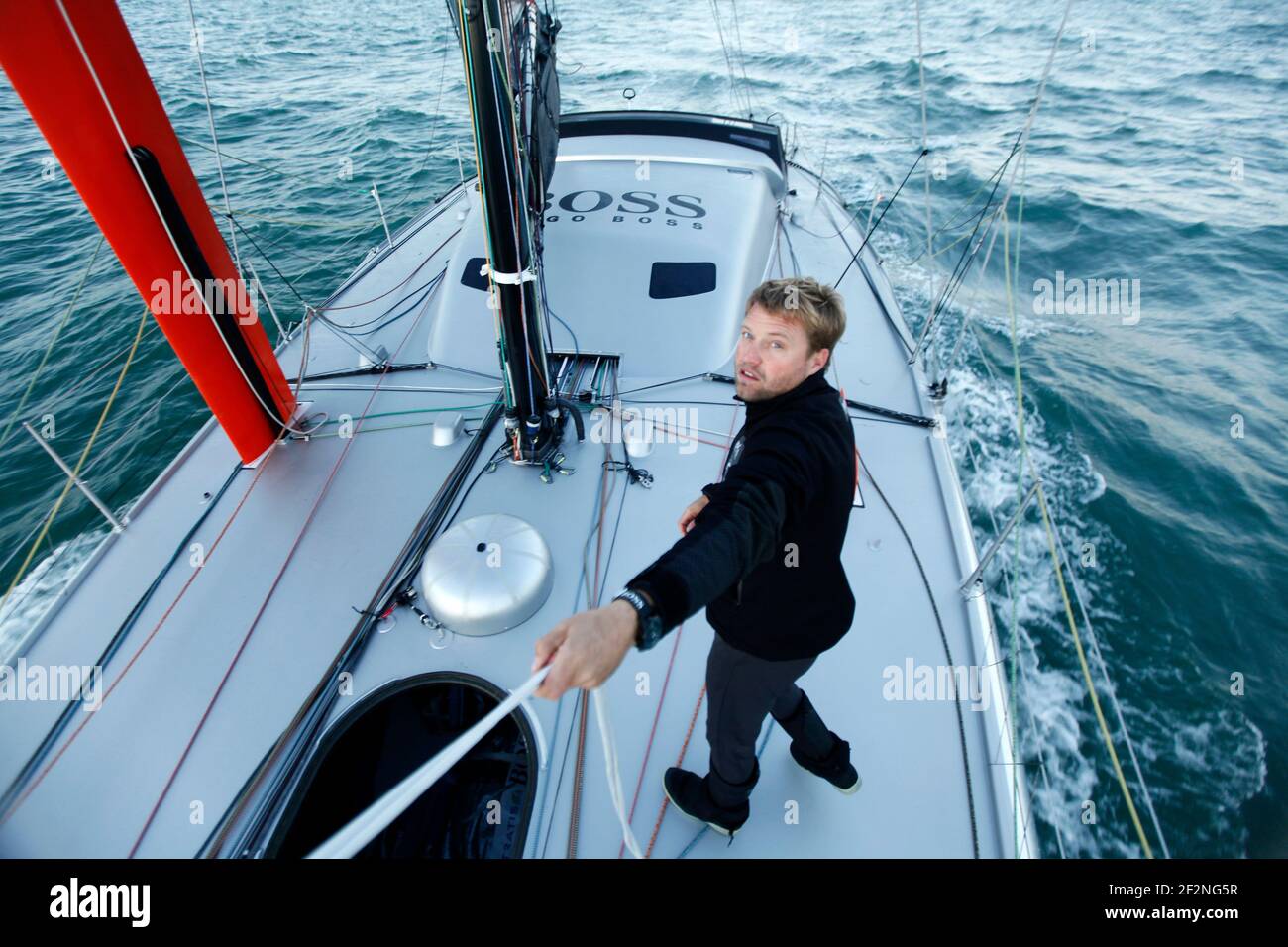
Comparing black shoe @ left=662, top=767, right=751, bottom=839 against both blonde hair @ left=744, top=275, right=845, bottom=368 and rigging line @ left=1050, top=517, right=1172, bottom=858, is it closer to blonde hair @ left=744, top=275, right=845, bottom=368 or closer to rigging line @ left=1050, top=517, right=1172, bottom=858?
rigging line @ left=1050, top=517, right=1172, bottom=858

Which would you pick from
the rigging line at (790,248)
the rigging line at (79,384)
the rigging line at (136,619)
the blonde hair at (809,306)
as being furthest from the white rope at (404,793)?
the rigging line at (79,384)

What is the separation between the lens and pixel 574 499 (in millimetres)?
3070

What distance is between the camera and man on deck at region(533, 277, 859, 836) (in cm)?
97

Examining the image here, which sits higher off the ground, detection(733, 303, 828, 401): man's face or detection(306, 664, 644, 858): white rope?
detection(733, 303, 828, 401): man's face

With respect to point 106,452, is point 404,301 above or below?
above

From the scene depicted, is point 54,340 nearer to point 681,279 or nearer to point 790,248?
point 681,279

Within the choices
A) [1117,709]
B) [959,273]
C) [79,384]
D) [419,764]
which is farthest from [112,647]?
[959,273]

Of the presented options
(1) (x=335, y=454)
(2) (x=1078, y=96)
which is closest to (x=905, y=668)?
(1) (x=335, y=454)

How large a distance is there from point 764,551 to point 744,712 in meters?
0.68

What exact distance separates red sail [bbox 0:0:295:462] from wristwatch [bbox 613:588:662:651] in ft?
9.00

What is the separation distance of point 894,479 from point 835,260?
9.26 ft

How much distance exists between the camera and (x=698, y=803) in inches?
76.2

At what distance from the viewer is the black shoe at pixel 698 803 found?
6.25ft

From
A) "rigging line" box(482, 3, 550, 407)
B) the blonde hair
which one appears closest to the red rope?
"rigging line" box(482, 3, 550, 407)
